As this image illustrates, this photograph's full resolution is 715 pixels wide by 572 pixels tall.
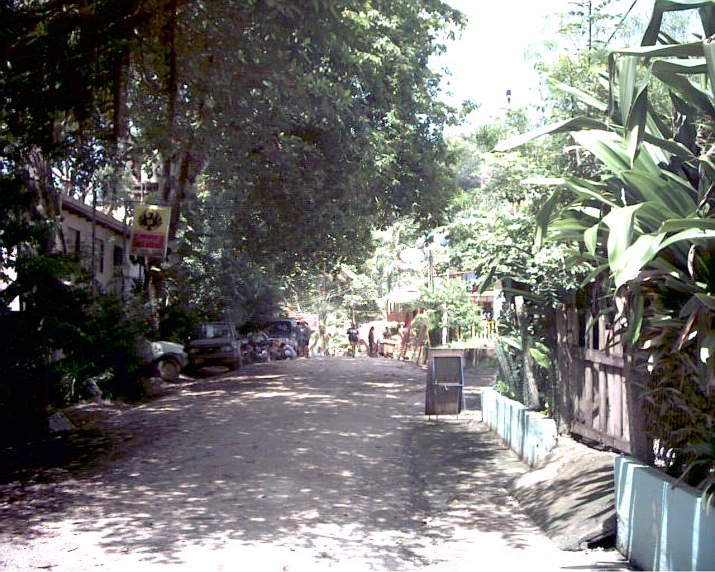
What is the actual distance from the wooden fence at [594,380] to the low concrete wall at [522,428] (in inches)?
11.0

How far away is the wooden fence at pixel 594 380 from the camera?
7610 mm

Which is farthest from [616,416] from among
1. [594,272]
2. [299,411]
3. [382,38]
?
[382,38]

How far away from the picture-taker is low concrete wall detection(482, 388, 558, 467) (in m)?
9.39

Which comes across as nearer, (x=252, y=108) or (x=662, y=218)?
(x=662, y=218)

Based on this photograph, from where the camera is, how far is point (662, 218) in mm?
5418

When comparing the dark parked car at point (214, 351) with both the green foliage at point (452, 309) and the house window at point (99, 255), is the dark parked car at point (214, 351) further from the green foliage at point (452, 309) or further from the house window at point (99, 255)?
the green foliage at point (452, 309)

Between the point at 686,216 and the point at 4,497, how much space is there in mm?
7092

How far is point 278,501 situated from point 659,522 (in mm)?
3990

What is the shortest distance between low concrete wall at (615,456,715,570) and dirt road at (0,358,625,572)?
0.30 m

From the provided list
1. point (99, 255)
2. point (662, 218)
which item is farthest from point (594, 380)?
point (99, 255)

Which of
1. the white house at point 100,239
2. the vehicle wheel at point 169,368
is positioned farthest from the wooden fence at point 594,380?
the white house at point 100,239

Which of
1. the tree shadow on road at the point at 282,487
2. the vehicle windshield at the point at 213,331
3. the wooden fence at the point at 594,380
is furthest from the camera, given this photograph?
the vehicle windshield at the point at 213,331

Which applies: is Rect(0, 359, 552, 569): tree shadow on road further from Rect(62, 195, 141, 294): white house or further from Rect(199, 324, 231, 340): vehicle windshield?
Rect(199, 324, 231, 340): vehicle windshield

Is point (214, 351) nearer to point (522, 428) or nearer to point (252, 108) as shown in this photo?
point (252, 108)
